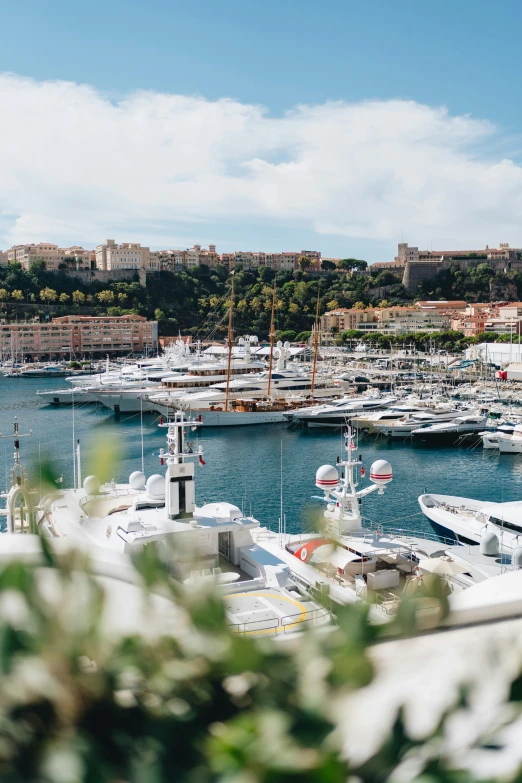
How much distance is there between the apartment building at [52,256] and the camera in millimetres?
72938

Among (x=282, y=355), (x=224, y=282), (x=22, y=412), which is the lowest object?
(x=22, y=412)

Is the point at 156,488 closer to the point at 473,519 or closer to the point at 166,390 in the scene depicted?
the point at 473,519

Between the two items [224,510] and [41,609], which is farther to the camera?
[224,510]

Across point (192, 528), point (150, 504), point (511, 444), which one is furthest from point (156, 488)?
point (511, 444)

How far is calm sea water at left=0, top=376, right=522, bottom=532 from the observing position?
15.0 meters

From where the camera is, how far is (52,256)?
74188mm

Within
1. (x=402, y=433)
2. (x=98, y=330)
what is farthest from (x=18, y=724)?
(x=98, y=330)

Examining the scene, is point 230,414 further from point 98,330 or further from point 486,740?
point 98,330

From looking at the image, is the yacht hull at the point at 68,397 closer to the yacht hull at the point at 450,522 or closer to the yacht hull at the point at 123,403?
the yacht hull at the point at 123,403

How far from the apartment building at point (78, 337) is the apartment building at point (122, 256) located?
1414 cm

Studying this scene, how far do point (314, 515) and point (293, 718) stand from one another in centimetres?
47

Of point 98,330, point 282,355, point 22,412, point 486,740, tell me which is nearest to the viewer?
point 486,740

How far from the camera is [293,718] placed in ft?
3.22

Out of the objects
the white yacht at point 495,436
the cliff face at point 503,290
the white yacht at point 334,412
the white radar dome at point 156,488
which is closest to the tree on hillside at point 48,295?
the cliff face at point 503,290
